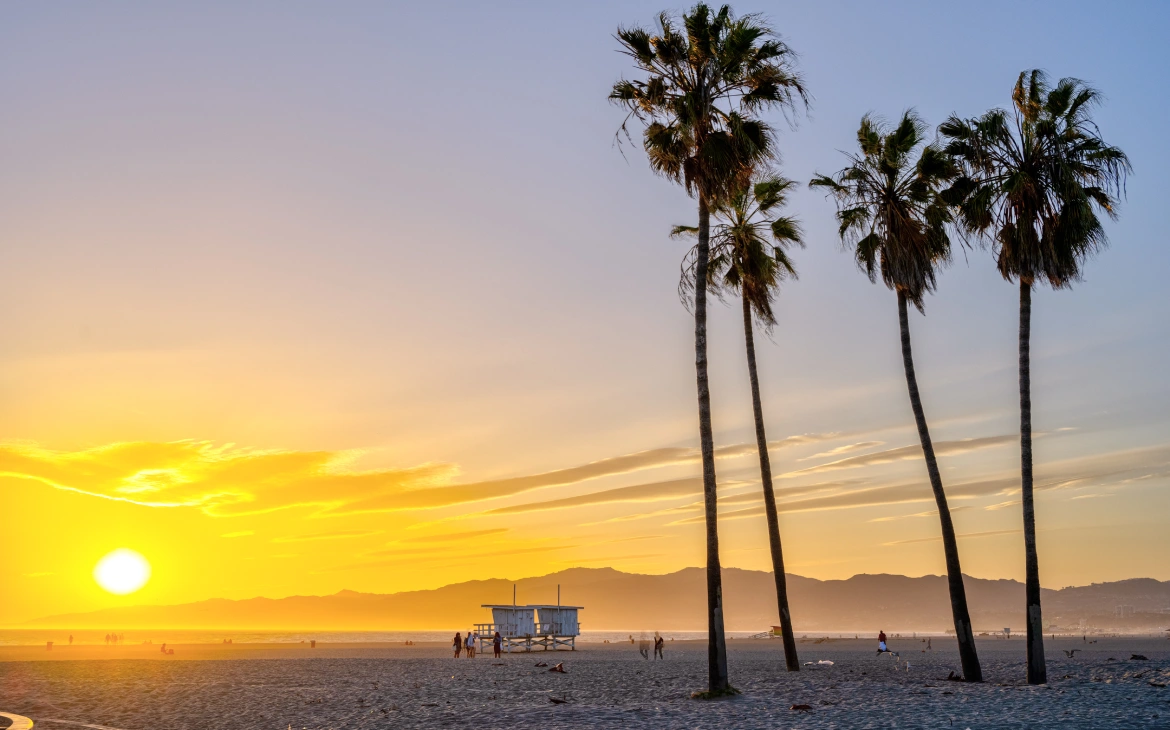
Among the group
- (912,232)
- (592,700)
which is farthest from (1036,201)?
(592,700)

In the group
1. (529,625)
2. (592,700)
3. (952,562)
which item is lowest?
(529,625)

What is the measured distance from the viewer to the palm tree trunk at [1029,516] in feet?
86.5

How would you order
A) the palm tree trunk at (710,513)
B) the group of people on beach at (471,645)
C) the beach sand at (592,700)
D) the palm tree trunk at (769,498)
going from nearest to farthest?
the beach sand at (592,700) < the palm tree trunk at (710,513) < the palm tree trunk at (769,498) < the group of people on beach at (471,645)

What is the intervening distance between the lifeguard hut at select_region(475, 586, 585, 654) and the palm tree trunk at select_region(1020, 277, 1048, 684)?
40.1 metres

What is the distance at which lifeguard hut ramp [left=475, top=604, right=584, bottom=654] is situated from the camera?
64.1m

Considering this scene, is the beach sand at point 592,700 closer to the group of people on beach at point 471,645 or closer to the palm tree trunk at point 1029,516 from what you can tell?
the palm tree trunk at point 1029,516

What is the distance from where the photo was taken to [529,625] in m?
64.6

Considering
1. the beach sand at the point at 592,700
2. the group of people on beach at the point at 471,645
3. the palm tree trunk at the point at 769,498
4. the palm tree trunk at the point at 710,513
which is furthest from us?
the group of people on beach at the point at 471,645

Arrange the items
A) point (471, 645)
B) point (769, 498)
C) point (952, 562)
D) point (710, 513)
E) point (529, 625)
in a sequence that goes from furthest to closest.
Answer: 1. point (529, 625)
2. point (471, 645)
3. point (769, 498)
4. point (952, 562)
5. point (710, 513)

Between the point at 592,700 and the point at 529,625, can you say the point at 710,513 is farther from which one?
the point at 529,625

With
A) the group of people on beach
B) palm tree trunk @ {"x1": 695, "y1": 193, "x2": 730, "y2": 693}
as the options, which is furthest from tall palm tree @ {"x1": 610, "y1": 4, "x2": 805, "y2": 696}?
the group of people on beach

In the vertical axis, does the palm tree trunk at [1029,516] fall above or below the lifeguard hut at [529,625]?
above

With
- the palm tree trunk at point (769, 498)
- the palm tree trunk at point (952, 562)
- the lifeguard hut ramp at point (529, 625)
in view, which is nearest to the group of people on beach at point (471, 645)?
the lifeguard hut ramp at point (529, 625)

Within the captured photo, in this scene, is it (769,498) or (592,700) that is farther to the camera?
(769,498)
